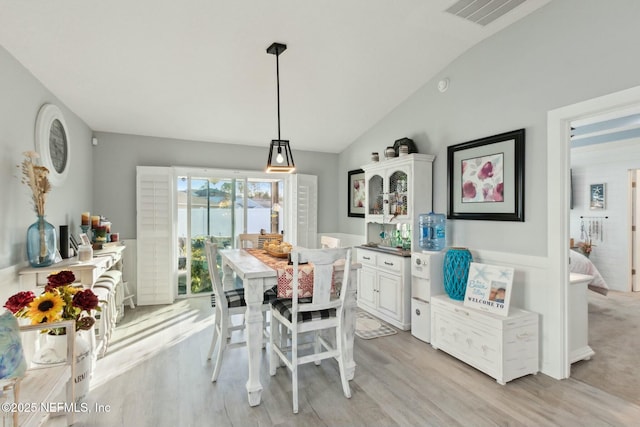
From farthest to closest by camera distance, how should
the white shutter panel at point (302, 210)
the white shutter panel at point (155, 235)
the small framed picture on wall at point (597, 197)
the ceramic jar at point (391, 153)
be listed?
the small framed picture on wall at point (597, 197) < the white shutter panel at point (302, 210) < the white shutter panel at point (155, 235) < the ceramic jar at point (391, 153)

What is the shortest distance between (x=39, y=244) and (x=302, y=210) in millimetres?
3478

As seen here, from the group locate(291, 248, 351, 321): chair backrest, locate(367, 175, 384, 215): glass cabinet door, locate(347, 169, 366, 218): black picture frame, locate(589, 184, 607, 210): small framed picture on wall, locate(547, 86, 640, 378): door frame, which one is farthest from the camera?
locate(589, 184, 607, 210): small framed picture on wall

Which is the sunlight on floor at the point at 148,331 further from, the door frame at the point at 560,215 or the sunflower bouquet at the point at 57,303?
the door frame at the point at 560,215

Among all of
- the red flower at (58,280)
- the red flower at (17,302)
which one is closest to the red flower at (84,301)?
the red flower at (58,280)

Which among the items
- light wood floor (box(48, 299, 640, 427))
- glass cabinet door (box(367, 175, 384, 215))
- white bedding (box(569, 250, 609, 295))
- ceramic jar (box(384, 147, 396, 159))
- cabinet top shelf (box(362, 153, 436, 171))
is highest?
ceramic jar (box(384, 147, 396, 159))

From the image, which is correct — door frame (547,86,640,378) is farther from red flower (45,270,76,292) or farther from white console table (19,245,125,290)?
white console table (19,245,125,290)

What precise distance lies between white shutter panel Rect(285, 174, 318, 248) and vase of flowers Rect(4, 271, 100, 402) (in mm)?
3443

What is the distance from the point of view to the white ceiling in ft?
8.39

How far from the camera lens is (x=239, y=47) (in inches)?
120

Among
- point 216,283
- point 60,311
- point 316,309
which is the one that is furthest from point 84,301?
point 316,309

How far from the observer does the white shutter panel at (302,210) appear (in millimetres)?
5520

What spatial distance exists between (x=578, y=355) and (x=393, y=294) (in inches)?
67.1

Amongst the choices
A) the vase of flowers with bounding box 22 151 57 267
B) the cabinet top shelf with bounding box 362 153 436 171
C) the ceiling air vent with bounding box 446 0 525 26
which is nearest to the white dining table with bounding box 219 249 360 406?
the vase of flowers with bounding box 22 151 57 267

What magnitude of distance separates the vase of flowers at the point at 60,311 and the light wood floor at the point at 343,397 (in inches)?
11.5
